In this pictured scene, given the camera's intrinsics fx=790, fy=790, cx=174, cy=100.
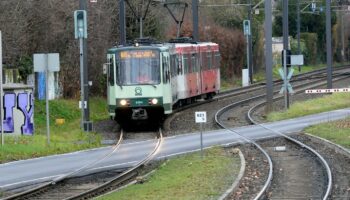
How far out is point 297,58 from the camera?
121 feet

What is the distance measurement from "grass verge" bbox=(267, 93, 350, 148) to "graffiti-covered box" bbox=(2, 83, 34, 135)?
387 inches

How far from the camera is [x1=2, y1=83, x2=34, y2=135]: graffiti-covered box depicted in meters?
26.9

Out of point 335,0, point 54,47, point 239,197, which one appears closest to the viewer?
point 239,197

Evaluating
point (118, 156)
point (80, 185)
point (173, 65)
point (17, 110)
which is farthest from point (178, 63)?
point (80, 185)

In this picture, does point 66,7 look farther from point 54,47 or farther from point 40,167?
point 40,167

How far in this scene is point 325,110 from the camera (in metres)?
36.7

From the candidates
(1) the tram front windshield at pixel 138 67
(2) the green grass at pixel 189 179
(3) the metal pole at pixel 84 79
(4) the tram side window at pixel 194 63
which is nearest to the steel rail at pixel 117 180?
(2) the green grass at pixel 189 179

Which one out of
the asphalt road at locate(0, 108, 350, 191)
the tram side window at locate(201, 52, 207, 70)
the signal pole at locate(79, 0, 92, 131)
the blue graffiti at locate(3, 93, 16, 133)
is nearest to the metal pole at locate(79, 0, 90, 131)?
the signal pole at locate(79, 0, 92, 131)

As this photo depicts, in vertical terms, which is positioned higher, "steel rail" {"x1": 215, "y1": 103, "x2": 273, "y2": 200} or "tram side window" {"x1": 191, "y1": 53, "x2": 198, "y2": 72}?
"tram side window" {"x1": 191, "y1": 53, "x2": 198, "y2": 72}

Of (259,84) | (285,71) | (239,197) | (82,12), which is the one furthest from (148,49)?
(259,84)

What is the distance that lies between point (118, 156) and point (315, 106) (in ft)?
56.6

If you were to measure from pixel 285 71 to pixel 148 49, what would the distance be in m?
8.84

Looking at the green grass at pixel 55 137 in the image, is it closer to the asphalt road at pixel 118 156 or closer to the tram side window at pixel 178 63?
the asphalt road at pixel 118 156

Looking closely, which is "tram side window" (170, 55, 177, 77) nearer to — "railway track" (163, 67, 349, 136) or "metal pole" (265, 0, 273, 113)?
"railway track" (163, 67, 349, 136)
